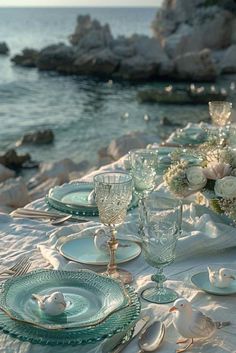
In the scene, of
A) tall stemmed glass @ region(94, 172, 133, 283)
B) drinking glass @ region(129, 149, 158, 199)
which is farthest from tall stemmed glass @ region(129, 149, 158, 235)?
tall stemmed glass @ region(94, 172, 133, 283)

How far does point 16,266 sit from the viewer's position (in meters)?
2.26

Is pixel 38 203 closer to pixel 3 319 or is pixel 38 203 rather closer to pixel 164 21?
pixel 3 319

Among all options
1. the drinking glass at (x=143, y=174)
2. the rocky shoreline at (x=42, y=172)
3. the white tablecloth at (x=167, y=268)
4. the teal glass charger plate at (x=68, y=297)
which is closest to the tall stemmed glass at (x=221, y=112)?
the drinking glass at (x=143, y=174)

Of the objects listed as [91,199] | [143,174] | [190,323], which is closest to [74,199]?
[91,199]

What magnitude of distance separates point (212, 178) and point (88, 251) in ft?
1.86

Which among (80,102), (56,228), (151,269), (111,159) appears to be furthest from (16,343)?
(80,102)

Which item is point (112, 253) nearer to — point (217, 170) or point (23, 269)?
point (23, 269)

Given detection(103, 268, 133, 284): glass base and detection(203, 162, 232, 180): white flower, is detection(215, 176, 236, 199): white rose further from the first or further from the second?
detection(103, 268, 133, 284): glass base

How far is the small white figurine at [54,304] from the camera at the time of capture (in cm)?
176

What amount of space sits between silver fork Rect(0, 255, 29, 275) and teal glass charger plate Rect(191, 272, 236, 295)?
0.64m

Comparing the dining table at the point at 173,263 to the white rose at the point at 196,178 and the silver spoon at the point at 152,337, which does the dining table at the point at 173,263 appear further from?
the white rose at the point at 196,178

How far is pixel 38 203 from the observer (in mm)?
3016

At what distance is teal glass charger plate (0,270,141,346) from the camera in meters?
1.65

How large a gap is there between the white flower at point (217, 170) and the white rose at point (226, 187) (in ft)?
0.26
